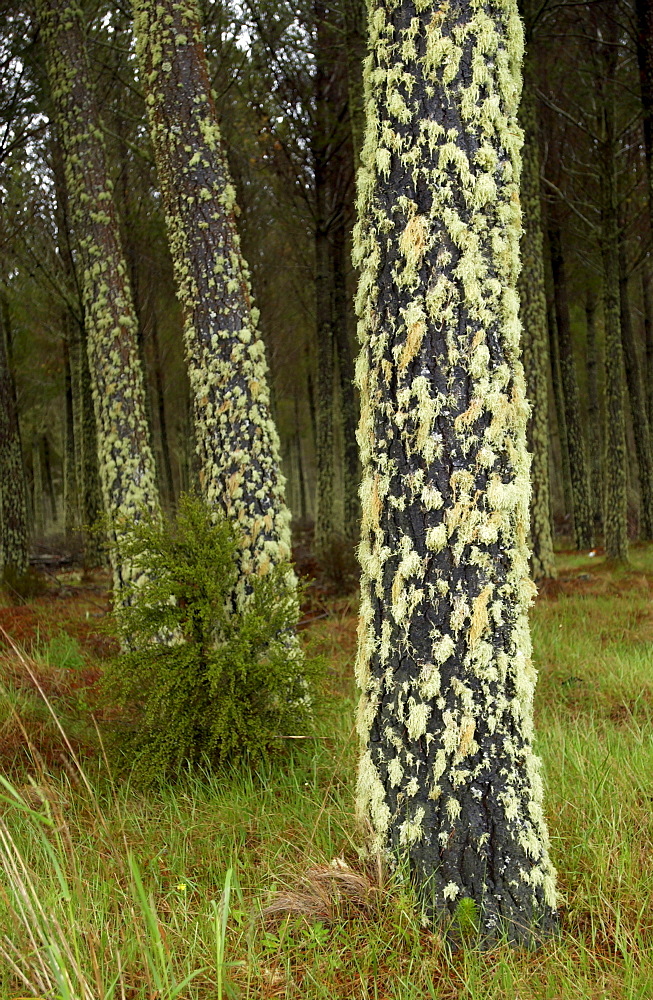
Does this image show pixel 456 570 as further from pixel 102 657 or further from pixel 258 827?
pixel 102 657

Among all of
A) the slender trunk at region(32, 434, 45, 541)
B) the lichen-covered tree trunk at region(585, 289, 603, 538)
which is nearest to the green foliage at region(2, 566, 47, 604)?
the lichen-covered tree trunk at region(585, 289, 603, 538)

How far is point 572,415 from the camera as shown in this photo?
1216 cm

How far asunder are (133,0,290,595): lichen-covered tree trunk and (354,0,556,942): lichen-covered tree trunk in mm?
1958

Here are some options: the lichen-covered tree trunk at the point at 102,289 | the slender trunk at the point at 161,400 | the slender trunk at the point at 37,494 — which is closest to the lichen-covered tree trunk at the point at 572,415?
the slender trunk at the point at 161,400

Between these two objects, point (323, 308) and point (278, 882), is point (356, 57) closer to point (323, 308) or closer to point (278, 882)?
point (323, 308)

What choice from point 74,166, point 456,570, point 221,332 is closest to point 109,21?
point 74,166

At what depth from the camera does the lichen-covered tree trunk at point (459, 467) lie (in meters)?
1.93

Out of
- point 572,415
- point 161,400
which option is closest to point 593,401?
point 572,415

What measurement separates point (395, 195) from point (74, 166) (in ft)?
14.6

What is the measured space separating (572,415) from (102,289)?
9234mm

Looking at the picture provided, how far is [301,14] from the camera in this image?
10.5m

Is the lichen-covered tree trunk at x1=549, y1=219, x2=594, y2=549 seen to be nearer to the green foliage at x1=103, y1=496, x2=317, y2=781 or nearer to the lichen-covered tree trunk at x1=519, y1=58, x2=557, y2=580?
the lichen-covered tree trunk at x1=519, y1=58, x2=557, y2=580

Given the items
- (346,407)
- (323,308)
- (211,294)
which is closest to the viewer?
(211,294)

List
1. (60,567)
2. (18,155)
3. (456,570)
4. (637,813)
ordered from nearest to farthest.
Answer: (456,570)
(637,813)
(18,155)
(60,567)
